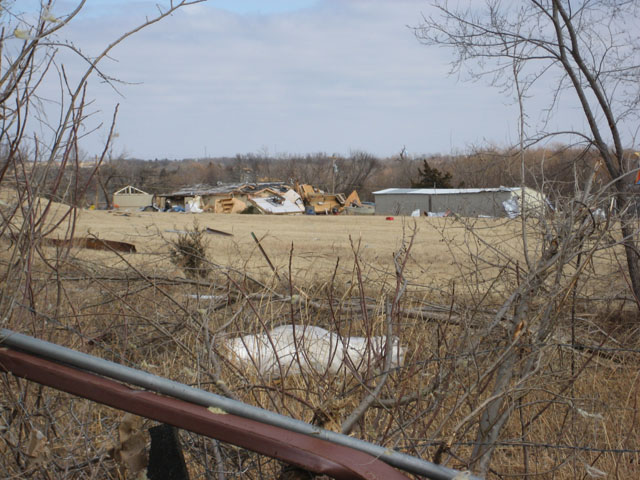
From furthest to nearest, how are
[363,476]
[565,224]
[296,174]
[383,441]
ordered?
[296,174] < [565,224] < [383,441] < [363,476]

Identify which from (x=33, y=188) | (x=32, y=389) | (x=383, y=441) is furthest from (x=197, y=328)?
(x=383, y=441)

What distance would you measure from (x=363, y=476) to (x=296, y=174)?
64834 millimetres

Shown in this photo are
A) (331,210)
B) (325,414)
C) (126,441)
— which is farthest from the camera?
(331,210)

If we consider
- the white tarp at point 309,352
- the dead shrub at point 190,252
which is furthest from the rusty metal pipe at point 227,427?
the dead shrub at point 190,252

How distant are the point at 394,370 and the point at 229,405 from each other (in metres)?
0.87

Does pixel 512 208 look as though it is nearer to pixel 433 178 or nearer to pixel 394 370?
pixel 394 370

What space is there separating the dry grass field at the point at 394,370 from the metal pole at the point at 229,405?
178 millimetres

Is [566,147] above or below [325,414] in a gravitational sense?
above

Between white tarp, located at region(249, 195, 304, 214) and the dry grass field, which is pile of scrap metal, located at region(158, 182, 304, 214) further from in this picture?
the dry grass field

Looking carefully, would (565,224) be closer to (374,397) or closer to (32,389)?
(374,397)

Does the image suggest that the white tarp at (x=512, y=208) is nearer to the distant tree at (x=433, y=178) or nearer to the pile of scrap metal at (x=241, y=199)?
the pile of scrap metal at (x=241, y=199)

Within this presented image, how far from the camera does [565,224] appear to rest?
8.66ft

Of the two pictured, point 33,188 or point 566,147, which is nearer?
point 33,188

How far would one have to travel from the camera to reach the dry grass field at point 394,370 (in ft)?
6.78
